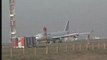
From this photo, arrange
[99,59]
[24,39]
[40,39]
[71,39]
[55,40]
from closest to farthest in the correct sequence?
[99,59] < [24,39] < [40,39] < [55,40] < [71,39]

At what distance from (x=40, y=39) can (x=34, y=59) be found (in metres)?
63.8

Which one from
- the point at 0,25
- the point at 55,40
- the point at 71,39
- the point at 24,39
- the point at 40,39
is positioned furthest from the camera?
the point at 71,39

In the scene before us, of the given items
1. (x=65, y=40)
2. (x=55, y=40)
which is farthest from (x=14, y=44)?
(x=65, y=40)

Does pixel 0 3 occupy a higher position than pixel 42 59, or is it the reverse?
Result: pixel 0 3

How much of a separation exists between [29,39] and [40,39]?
25.1 meters

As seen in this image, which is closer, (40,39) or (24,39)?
(24,39)

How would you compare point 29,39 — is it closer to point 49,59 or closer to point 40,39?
point 40,39

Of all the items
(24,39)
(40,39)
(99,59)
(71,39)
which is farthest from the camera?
(71,39)

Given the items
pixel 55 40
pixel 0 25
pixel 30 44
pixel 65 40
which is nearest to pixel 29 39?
pixel 30 44

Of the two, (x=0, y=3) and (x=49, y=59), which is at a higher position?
(x=0, y=3)

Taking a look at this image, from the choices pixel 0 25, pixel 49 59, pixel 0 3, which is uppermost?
pixel 0 3

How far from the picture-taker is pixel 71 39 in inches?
4668

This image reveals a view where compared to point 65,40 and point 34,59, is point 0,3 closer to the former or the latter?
point 34,59

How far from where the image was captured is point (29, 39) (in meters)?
70.7
